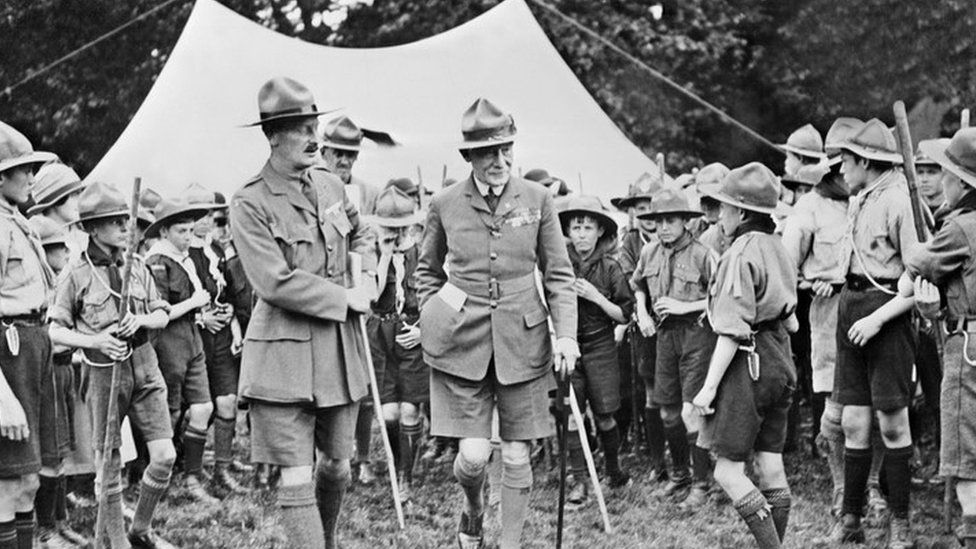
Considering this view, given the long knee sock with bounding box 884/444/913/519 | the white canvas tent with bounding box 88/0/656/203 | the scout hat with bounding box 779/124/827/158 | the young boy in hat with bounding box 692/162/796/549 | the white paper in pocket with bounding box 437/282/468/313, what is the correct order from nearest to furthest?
the young boy in hat with bounding box 692/162/796/549 → the white paper in pocket with bounding box 437/282/468/313 → the long knee sock with bounding box 884/444/913/519 → the scout hat with bounding box 779/124/827/158 → the white canvas tent with bounding box 88/0/656/203

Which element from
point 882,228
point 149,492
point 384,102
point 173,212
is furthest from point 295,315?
point 384,102

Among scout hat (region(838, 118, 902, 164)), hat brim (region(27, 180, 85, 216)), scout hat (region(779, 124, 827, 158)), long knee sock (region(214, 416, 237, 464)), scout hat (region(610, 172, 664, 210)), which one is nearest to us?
scout hat (region(838, 118, 902, 164))

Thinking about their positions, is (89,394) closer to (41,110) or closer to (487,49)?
(487,49)

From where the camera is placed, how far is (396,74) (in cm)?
1519

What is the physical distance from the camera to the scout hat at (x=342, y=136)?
10.9 meters

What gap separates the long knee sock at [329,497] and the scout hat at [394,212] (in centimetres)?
352

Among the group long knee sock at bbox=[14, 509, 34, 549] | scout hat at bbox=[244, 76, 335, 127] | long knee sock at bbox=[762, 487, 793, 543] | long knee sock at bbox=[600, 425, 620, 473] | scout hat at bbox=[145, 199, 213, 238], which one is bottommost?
long knee sock at bbox=[600, 425, 620, 473]

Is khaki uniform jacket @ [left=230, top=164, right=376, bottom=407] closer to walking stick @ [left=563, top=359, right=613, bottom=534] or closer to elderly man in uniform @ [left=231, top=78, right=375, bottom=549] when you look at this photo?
elderly man in uniform @ [left=231, top=78, right=375, bottom=549]

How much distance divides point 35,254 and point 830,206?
17.1 ft

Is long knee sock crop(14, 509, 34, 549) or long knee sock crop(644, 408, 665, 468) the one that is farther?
long knee sock crop(644, 408, 665, 468)

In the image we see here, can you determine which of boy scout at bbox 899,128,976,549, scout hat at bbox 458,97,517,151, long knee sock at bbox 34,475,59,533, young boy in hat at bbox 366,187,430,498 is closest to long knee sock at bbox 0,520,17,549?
long knee sock at bbox 34,475,59,533

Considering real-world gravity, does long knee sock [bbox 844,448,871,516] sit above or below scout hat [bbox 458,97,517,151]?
below

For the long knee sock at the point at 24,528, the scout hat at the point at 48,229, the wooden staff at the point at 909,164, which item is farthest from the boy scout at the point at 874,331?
the scout hat at the point at 48,229

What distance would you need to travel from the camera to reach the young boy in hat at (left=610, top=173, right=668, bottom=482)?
34.0ft
